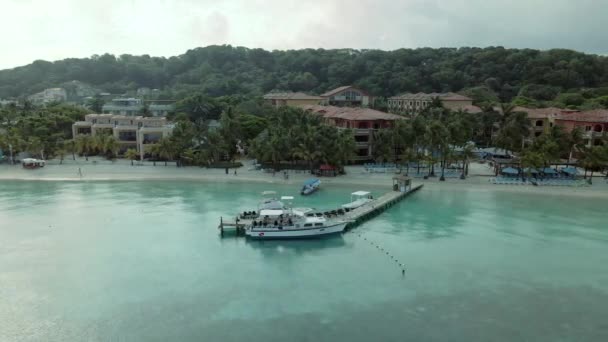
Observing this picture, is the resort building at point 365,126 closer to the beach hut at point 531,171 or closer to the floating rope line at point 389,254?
the beach hut at point 531,171

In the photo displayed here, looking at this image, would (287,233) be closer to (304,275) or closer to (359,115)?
(304,275)

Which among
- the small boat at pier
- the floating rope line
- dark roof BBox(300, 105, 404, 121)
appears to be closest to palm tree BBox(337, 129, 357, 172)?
the small boat at pier

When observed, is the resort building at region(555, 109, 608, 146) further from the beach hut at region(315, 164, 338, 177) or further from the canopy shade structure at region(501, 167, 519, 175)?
the beach hut at region(315, 164, 338, 177)

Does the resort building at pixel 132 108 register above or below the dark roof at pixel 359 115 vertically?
above

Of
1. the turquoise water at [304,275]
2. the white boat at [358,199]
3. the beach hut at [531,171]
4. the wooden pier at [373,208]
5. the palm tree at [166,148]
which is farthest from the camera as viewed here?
the palm tree at [166,148]

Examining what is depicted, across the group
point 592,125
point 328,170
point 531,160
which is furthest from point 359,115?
point 592,125

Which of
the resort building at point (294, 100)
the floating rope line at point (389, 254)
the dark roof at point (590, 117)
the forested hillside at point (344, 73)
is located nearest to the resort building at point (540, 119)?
the dark roof at point (590, 117)

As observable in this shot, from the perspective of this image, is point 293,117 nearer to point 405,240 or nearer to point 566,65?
point 405,240
